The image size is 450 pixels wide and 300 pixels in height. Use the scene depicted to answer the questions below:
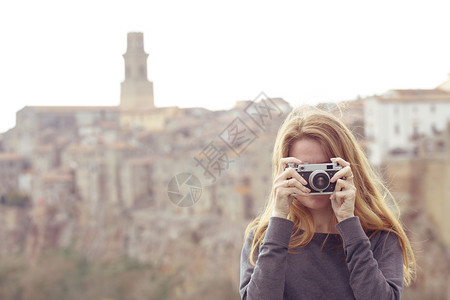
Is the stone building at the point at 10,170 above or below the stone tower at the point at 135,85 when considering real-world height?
below

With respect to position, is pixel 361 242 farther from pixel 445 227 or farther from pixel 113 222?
pixel 113 222

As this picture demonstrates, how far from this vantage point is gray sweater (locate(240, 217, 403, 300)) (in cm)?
81

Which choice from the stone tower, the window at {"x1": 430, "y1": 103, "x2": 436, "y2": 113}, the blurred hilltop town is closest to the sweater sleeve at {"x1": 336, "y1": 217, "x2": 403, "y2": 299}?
the blurred hilltop town

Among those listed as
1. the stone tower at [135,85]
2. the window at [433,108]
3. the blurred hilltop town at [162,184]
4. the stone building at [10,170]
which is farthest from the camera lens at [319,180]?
the stone tower at [135,85]

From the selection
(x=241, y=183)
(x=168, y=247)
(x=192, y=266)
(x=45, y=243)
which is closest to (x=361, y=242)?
(x=241, y=183)

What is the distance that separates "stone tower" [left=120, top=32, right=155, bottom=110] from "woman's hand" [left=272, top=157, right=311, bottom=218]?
2552 cm

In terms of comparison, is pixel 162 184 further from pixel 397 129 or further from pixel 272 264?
pixel 272 264

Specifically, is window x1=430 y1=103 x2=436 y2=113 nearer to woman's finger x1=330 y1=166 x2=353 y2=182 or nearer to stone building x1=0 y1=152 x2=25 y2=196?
woman's finger x1=330 y1=166 x2=353 y2=182

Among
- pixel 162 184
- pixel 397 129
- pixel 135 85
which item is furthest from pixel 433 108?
pixel 135 85

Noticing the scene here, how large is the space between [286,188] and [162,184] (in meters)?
16.6

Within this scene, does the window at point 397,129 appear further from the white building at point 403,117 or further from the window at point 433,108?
the window at point 433,108

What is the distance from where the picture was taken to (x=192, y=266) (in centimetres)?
1569

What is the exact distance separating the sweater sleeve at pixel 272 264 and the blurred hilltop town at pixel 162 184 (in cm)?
991

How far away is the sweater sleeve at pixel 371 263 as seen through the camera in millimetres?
802
